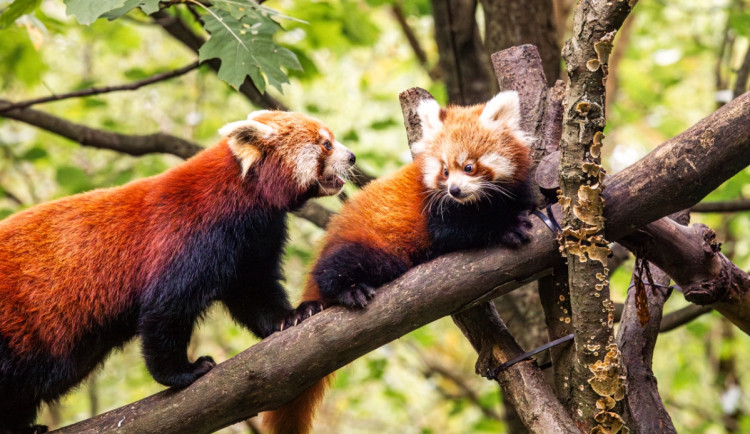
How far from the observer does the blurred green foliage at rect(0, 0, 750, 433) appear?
425 centimetres

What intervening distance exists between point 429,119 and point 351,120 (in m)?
3.37

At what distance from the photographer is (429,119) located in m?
2.84

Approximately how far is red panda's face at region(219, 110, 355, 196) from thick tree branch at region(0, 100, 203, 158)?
102cm

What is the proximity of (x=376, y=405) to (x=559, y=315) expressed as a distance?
522 cm

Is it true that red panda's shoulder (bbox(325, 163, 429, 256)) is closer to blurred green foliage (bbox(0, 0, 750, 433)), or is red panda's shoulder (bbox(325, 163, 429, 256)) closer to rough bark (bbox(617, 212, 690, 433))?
rough bark (bbox(617, 212, 690, 433))

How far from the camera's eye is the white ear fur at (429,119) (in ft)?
9.20

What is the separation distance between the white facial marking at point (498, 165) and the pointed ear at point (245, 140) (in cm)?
89

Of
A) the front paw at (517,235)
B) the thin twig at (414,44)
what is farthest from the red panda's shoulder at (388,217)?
the thin twig at (414,44)

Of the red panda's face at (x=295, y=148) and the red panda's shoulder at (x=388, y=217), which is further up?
the red panda's face at (x=295, y=148)

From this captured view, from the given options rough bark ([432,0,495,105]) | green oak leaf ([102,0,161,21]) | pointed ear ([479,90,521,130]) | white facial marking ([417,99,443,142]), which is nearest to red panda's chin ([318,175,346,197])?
white facial marking ([417,99,443,142])

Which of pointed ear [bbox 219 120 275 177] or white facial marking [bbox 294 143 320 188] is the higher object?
pointed ear [bbox 219 120 275 177]

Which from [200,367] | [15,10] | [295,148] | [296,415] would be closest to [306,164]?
[295,148]

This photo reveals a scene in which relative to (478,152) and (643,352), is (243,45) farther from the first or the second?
(643,352)

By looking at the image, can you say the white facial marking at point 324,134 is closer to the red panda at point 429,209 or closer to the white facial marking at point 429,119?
the red panda at point 429,209
